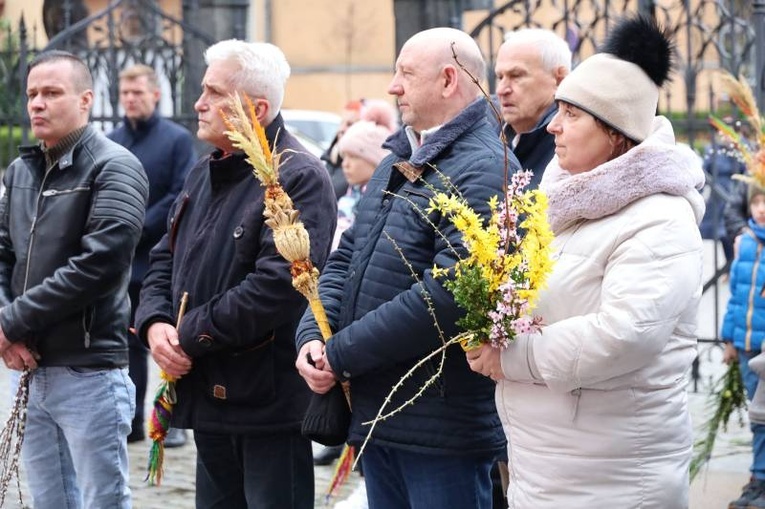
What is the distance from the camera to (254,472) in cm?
467

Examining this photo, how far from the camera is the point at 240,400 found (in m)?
A: 4.64

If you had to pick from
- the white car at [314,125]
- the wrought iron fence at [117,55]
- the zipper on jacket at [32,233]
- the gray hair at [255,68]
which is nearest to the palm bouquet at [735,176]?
the gray hair at [255,68]

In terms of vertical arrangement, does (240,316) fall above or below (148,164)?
above

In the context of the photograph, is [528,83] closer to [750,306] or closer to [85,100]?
[85,100]

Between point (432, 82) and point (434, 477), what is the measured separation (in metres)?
1.22

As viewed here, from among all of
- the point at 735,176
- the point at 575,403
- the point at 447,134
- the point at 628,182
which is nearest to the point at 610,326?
the point at 575,403

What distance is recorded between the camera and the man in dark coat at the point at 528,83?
5.07 meters

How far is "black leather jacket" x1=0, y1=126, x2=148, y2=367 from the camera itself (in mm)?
4961

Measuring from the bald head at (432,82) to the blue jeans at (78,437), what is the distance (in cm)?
164

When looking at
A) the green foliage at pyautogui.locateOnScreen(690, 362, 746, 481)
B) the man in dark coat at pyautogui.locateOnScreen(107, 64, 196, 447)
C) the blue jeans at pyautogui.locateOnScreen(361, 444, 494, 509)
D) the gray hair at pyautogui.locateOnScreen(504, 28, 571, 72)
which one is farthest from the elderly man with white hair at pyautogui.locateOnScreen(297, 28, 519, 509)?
the man in dark coat at pyautogui.locateOnScreen(107, 64, 196, 447)

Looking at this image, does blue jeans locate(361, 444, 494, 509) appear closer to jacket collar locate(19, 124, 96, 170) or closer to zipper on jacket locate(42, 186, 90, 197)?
zipper on jacket locate(42, 186, 90, 197)

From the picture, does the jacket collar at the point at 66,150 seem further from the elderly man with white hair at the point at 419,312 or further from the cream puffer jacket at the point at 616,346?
the cream puffer jacket at the point at 616,346

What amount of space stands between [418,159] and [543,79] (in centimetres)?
113

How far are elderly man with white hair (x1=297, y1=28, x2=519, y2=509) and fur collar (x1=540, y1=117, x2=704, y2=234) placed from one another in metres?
0.39
